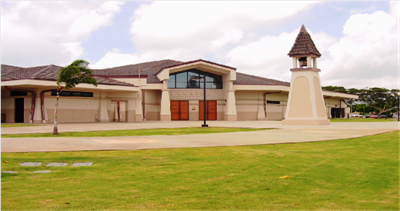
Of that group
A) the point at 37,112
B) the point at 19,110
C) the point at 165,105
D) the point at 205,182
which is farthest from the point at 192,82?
the point at 205,182

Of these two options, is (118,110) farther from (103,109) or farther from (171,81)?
(103,109)

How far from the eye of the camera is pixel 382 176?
7484mm

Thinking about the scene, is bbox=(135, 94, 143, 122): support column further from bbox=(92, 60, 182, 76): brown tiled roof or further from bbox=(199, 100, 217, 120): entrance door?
bbox=(199, 100, 217, 120): entrance door

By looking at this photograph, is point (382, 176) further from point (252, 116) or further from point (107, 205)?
point (252, 116)

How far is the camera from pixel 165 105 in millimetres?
48312

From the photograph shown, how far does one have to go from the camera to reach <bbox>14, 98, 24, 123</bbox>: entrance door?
125 feet

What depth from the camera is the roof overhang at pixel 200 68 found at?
158ft

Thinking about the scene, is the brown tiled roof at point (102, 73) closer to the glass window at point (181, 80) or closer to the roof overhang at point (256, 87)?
the roof overhang at point (256, 87)

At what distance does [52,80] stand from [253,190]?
3263cm

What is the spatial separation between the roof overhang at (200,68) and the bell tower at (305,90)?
14.9m

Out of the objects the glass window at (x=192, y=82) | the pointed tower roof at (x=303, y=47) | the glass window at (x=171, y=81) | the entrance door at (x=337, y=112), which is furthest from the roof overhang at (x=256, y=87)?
the entrance door at (x=337, y=112)

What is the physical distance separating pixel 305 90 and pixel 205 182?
3069 cm

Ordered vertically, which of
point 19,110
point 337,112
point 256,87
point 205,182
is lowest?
point 205,182

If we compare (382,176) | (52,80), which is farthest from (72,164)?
(52,80)
